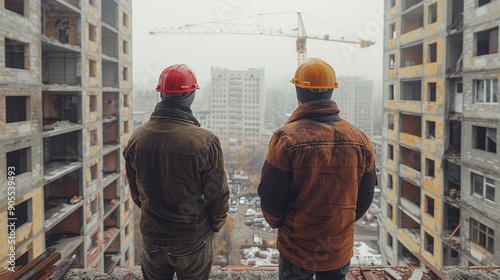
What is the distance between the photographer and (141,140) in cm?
256

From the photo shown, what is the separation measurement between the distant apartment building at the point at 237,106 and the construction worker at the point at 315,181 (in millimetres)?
54823

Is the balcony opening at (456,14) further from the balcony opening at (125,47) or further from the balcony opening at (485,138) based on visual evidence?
the balcony opening at (125,47)

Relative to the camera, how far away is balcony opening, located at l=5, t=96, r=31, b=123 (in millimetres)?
10172

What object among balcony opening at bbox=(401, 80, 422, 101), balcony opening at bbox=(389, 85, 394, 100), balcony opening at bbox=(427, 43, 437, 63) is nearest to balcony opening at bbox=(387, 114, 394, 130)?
balcony opening at bbox=(389, 85, 394, 100)

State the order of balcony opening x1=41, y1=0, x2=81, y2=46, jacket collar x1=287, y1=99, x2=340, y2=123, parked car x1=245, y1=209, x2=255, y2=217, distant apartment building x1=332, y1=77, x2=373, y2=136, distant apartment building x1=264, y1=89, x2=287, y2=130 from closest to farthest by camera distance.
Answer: jacket collar x1=287, y1=99, x2=340, y2=123 < balcony opening x1=41, y1=0, x2=81, y2=46 < parked car x1=245, y1=209, x2=255, y2=217 < distant apartment building x1=332, y1=77, x2=373, y2=136 < distant apartment building x1=264, y1=89, x2=287, y2=130

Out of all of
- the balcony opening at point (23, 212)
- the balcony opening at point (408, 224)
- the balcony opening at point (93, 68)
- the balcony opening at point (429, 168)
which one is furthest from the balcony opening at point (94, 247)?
the balcony opening at point (429, 168)

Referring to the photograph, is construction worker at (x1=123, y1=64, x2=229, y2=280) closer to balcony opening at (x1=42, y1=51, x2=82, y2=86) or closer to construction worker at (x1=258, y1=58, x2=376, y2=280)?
construction worker at (x1=258, y1=58, x2=376, y2=280)

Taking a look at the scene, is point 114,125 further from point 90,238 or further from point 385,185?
point 385,185

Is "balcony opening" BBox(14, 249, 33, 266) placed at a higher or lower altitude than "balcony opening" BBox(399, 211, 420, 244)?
higher

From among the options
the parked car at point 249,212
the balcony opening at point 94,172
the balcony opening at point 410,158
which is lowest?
the parked car at point 249,212

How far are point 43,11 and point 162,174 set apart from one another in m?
14.6

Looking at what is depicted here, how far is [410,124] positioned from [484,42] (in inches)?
233

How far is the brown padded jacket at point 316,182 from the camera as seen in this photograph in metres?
2.32

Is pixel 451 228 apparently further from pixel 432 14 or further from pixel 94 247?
pixel 94 247
